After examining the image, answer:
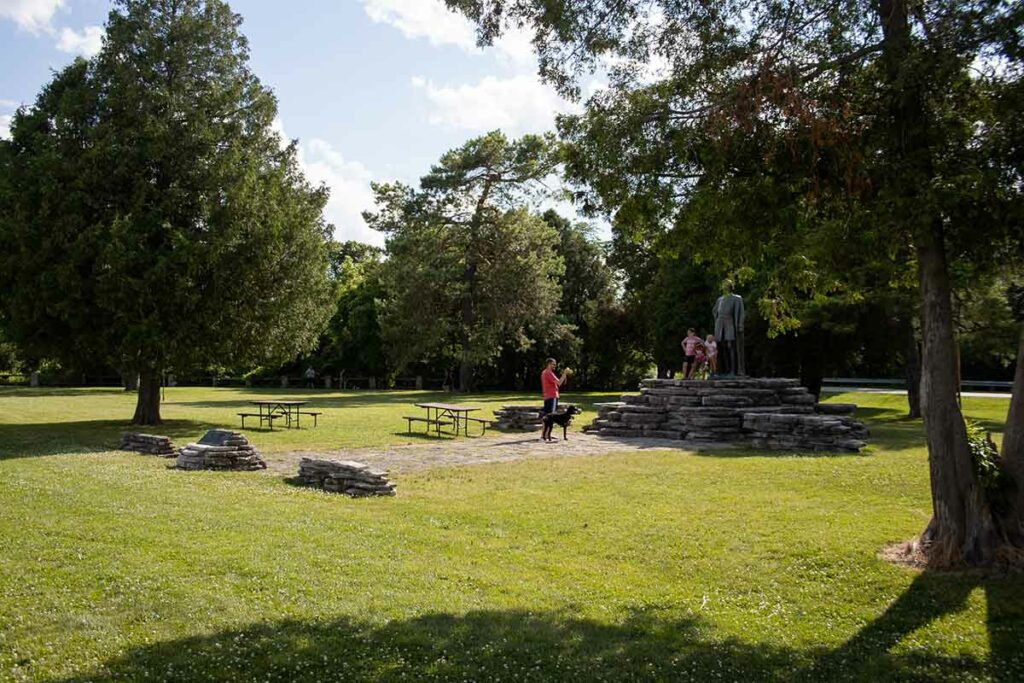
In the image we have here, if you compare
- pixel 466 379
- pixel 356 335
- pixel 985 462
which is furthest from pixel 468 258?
pixel 985 462

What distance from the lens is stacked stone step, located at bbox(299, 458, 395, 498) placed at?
455 inches

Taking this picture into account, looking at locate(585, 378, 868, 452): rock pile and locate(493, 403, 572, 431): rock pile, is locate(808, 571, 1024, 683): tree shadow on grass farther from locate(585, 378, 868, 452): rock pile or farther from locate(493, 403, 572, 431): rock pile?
locate(493, 403, 572, 431): rock pile

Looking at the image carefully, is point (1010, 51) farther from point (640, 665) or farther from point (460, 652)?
point (460, 652)

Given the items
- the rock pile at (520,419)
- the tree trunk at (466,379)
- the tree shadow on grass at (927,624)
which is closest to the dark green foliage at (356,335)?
the tree trunk at (466,379)

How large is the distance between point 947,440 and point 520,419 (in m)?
15.3

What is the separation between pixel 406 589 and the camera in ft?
22.4

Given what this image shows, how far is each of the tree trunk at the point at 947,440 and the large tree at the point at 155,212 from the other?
17225mm

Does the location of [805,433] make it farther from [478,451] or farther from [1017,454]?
[1017,454]

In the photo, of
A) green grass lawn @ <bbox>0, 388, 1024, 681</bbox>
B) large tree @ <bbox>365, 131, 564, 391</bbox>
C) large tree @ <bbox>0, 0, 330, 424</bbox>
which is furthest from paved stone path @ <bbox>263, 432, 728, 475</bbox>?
large tree @ <bbox>365, 131, 564, 391</bbox>

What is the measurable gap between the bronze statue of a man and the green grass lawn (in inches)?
353

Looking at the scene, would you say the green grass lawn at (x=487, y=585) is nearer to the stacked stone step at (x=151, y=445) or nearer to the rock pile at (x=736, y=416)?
the stacked stone step at (x=151, y=445)

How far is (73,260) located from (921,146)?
61.4 ft

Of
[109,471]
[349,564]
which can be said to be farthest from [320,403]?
[349,564]

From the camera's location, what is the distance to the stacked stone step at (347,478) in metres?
11.6
